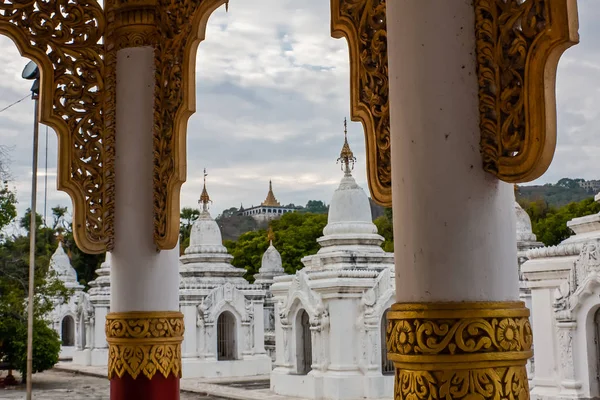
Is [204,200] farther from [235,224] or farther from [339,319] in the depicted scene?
[235,224]

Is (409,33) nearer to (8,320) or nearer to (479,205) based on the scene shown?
(479,205)

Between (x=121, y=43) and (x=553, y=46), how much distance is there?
11.1 ft

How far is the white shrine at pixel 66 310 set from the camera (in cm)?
3195

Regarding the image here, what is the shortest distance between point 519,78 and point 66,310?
32.2m

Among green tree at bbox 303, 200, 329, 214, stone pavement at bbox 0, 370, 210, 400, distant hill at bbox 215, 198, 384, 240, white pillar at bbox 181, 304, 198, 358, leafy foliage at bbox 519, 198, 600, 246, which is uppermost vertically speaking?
green tree at bbox 303, 200, 329, 214

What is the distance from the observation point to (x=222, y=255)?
80.8ft

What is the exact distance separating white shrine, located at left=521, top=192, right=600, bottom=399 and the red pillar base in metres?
7.78

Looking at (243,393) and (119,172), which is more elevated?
(119,172)

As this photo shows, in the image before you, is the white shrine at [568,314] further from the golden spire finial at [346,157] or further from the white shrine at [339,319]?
the golden spire finial at [346,157]

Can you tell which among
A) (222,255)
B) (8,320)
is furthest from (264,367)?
(8,320)

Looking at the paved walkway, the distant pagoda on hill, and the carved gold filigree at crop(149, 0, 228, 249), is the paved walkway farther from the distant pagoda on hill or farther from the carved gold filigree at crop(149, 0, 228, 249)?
the distant pagoda on hill

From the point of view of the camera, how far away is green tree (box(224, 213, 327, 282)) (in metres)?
39.2

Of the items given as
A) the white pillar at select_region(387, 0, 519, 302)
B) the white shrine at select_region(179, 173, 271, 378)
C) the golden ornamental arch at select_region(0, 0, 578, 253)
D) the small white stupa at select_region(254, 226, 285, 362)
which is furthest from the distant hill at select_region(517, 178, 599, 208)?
the white pillar at select_region(387, 0, 519, 302)

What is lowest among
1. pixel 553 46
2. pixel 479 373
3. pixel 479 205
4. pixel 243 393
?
pixel 243 393
